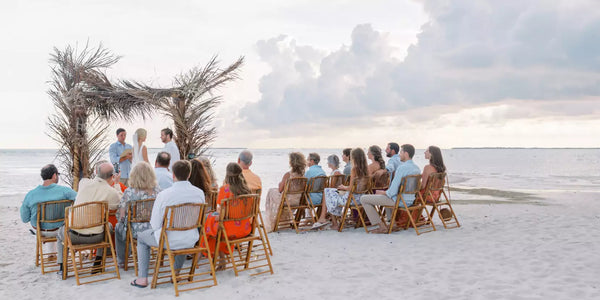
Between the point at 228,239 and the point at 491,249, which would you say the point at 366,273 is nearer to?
the point at 228,239

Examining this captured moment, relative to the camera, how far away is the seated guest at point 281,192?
7148 mm

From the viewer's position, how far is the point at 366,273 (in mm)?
4934

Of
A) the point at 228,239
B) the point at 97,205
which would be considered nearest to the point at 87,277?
the point at 97,205

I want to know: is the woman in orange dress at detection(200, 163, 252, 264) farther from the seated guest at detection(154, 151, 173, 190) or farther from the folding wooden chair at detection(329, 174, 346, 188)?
the folding wooden chair at detection(329, 174, 346, 188)

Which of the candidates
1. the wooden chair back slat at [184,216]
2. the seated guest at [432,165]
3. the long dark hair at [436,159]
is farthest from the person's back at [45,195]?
the long dark hair at [436,159]

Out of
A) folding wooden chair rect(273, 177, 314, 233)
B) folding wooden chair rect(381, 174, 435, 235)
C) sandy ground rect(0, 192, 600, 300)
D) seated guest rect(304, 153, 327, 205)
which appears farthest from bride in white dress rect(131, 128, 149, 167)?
folding wooden chair rect(381, 174, 435, 235)

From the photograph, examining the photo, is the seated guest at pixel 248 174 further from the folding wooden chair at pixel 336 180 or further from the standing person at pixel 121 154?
the standing person at pixel 121 154

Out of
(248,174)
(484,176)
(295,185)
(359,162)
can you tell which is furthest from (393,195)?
(484,176)

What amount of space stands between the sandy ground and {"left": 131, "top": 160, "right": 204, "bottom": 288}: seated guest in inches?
10.9

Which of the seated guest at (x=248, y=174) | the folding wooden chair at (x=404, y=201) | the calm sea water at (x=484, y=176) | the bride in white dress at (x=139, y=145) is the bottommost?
the calm sea water at (x=484, y=176)

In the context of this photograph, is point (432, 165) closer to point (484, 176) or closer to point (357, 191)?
point (357, 191)

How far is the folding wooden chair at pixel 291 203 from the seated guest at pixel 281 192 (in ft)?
0.11

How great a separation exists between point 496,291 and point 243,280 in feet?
7.60

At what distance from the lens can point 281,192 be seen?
285 inches
